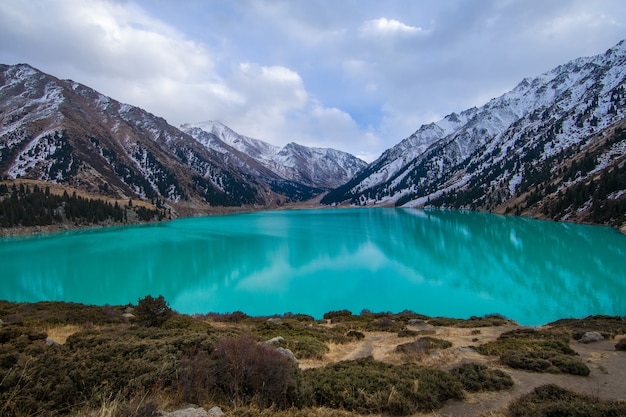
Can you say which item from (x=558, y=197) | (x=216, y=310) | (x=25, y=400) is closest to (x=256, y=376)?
(x=25, y=400)

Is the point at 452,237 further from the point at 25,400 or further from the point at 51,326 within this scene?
the point at 25,400

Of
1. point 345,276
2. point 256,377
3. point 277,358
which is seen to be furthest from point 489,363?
point 345,276

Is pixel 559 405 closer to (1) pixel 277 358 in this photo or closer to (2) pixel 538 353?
(1) pixel 277 358

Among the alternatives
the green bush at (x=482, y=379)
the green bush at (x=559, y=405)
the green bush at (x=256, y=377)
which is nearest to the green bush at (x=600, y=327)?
the green bush at (x=482, y=379)

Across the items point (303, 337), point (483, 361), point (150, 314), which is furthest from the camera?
point (150, 314)

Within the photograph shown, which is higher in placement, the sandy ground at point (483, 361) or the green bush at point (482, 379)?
the green bush at point (482, 379)

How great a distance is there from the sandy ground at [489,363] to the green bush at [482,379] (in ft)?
0.73

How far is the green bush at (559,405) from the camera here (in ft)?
21.6

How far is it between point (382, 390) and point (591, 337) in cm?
1398

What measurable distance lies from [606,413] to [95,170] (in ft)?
635

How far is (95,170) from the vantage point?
162 metres

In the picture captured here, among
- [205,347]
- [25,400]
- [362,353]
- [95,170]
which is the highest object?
[95,170]

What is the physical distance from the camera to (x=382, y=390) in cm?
890

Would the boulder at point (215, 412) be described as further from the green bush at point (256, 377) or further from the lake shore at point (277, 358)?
the green bush at point (256, 377)
